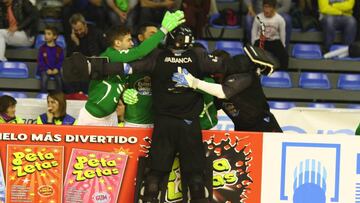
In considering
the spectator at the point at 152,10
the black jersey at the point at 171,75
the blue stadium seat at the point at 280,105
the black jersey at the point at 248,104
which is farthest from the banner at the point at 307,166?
the spectator at the point at 152,10

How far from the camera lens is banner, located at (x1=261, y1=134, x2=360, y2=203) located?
8.91 metres

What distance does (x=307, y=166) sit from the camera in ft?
29.3

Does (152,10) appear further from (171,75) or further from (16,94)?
(171,75)

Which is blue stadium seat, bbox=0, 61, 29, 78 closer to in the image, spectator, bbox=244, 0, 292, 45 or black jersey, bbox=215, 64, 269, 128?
spectator, bbox=244, 0, 292, 45

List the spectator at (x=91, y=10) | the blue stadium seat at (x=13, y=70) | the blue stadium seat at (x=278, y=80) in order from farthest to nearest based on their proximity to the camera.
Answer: the spectator at (x=91, y=10)
the blue stadium seat at (x=278, y=80)
the blue stadium seat at (x=13, y=70)

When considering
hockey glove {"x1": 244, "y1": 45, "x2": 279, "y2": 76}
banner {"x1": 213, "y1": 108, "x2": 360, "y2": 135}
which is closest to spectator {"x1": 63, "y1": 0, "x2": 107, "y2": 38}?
banner {"x1": 213, "y1": 108, "x2": 360, "y2": 135}

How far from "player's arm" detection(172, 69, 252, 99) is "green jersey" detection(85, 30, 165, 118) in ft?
1.38

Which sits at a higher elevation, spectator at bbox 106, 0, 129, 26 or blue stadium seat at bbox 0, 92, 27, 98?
spectator at bbox 106, 0, 129, 26

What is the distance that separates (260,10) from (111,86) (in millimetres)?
7135

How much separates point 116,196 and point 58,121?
9.38 feet

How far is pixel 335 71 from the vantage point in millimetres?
15773

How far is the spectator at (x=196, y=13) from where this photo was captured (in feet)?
49.8

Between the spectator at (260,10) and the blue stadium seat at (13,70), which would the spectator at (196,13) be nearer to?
the spectator at (260,10)

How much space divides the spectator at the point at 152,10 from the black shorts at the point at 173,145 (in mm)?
6854
